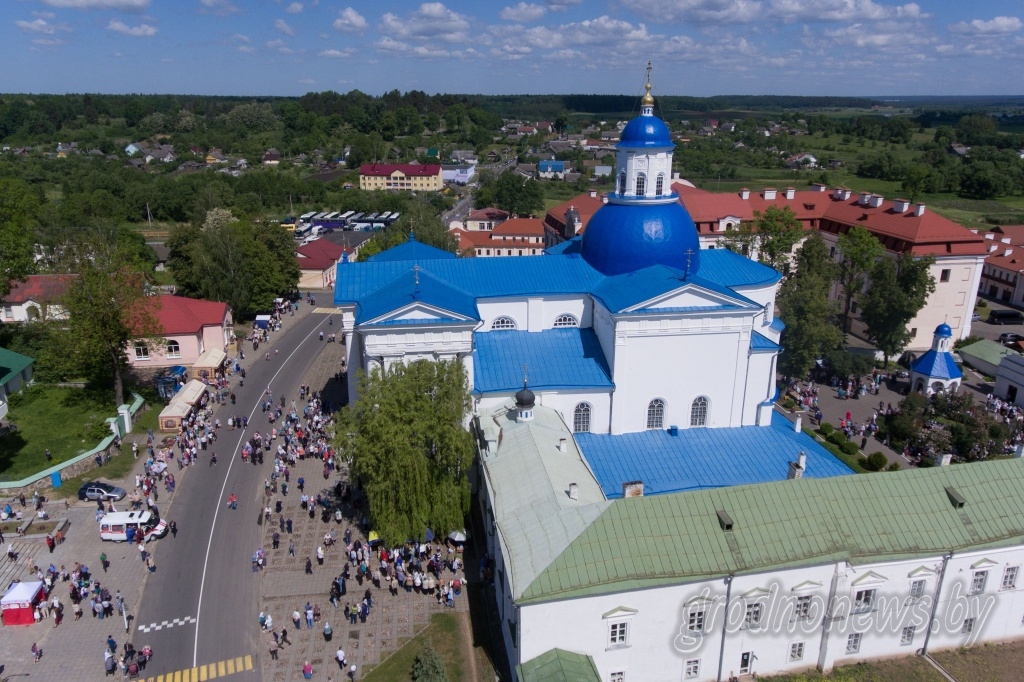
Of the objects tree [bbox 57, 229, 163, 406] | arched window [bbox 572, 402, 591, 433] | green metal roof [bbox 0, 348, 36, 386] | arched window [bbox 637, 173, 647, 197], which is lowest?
green metal roof [bbox 0, 348, 36, 386]

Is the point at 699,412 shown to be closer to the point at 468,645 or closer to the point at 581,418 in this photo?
the point at 581,418

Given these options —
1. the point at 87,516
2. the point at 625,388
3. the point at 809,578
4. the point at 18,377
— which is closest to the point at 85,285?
the point at 18,377

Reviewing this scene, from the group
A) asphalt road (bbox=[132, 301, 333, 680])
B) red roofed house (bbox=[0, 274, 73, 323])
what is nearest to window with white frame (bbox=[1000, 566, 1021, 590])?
asphalt road (bbox=[132, 301, 333, 680])

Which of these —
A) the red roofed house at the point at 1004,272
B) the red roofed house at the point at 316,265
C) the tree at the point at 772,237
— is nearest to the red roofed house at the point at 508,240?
the red roofed house at the point at 316,265

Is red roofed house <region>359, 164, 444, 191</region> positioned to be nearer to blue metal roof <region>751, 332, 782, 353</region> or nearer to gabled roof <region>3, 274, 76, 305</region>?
gabled roof <region>3, 274, 76, 305</region>

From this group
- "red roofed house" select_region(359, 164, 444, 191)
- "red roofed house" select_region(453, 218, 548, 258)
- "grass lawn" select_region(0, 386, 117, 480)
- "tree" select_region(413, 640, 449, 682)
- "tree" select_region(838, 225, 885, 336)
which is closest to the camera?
"tree" select_region(413, 640, 449, 682)

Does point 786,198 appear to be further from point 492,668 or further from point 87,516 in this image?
point 87,516

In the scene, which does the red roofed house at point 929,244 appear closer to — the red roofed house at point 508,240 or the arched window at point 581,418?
the red roofed house at point 508,240
